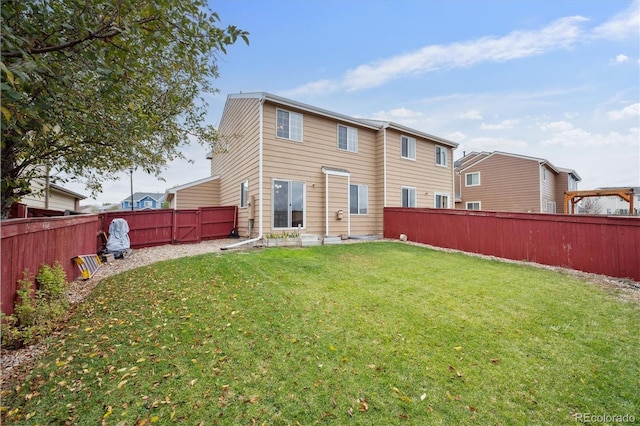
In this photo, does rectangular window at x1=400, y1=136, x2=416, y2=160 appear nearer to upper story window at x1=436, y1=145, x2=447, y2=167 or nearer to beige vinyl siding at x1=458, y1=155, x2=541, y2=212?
upper story window at x1=436, y1=145, x2=447, y2=167

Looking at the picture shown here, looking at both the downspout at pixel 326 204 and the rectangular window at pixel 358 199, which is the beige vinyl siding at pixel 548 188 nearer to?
the rectangular window at pixel 358 199

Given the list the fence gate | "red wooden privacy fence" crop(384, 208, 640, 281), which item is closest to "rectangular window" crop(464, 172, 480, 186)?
"red wooden privacy fence" crop(384, 208, 640, 281)

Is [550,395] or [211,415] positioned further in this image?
[550,395]

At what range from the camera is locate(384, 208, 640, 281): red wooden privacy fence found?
6.15 m

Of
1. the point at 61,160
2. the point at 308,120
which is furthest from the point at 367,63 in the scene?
the point at 61,160

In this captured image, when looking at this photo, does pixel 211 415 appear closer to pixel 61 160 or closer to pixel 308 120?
pixel 61 160

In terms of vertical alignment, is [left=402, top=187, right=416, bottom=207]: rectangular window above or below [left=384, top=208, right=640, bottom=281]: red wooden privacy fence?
above

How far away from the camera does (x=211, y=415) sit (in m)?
2.11

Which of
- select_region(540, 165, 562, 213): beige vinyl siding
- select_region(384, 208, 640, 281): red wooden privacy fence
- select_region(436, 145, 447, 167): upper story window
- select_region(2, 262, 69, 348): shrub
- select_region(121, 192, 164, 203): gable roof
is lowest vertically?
select_region(2, 262, 69, 348): shrub

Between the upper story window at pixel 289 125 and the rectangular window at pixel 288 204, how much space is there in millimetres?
1891

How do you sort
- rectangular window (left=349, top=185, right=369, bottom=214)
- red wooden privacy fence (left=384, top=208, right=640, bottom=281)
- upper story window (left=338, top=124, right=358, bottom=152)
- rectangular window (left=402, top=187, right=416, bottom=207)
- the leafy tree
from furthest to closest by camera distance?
rectangular window (left=402, top=187, right=416, bottom=207), rectangular window (left=349, top=185, right=369, bottom=214), upper story window (left=338, top=124, right=358, bottom=152), red wooden privacy fence (left=384, top=208, right=640, bottom=281), the leafy tree

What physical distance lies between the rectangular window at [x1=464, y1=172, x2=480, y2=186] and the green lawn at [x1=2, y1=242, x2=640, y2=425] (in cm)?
1998

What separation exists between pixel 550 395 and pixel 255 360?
279cm

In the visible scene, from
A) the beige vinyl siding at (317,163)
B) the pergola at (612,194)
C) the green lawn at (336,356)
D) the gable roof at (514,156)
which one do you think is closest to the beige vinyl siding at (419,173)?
the beige vinyl siding at (317,163)
